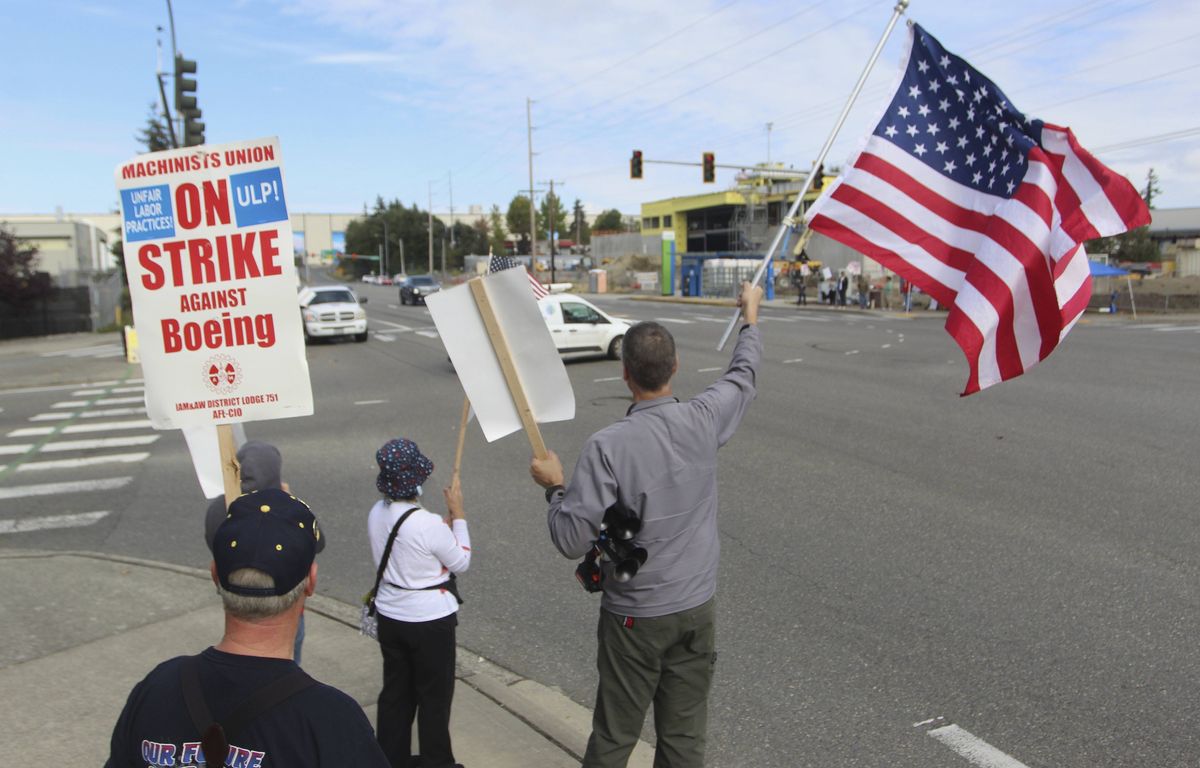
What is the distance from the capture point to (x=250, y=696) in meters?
1.79

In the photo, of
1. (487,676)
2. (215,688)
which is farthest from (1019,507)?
(215,688)

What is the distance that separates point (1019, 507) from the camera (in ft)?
25.0

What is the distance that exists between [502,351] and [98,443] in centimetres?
1052

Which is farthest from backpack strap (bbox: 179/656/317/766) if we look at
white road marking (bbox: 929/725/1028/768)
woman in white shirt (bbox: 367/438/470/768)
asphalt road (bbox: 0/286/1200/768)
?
white road marking (bbox: 929/725/1028/768)

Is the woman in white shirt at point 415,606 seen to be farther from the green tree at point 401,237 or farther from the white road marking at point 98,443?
the green tree at point 401,237

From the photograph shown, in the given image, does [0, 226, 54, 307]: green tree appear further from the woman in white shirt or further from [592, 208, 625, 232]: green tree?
[592, 208, 625, 232]: green tree

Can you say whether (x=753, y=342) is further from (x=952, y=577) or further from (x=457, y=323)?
(x=952, y=577)

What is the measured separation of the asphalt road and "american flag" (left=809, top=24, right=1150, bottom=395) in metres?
1.67

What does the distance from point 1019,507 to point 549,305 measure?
12.4 m

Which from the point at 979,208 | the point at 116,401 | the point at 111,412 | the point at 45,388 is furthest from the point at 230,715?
the point at 45,388

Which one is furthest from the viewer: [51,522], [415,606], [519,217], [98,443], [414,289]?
[519,217]

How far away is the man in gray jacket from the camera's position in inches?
117

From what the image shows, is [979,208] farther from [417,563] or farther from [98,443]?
[98,443]

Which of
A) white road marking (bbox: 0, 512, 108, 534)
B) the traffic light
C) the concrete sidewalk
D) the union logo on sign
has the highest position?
the traffic light
